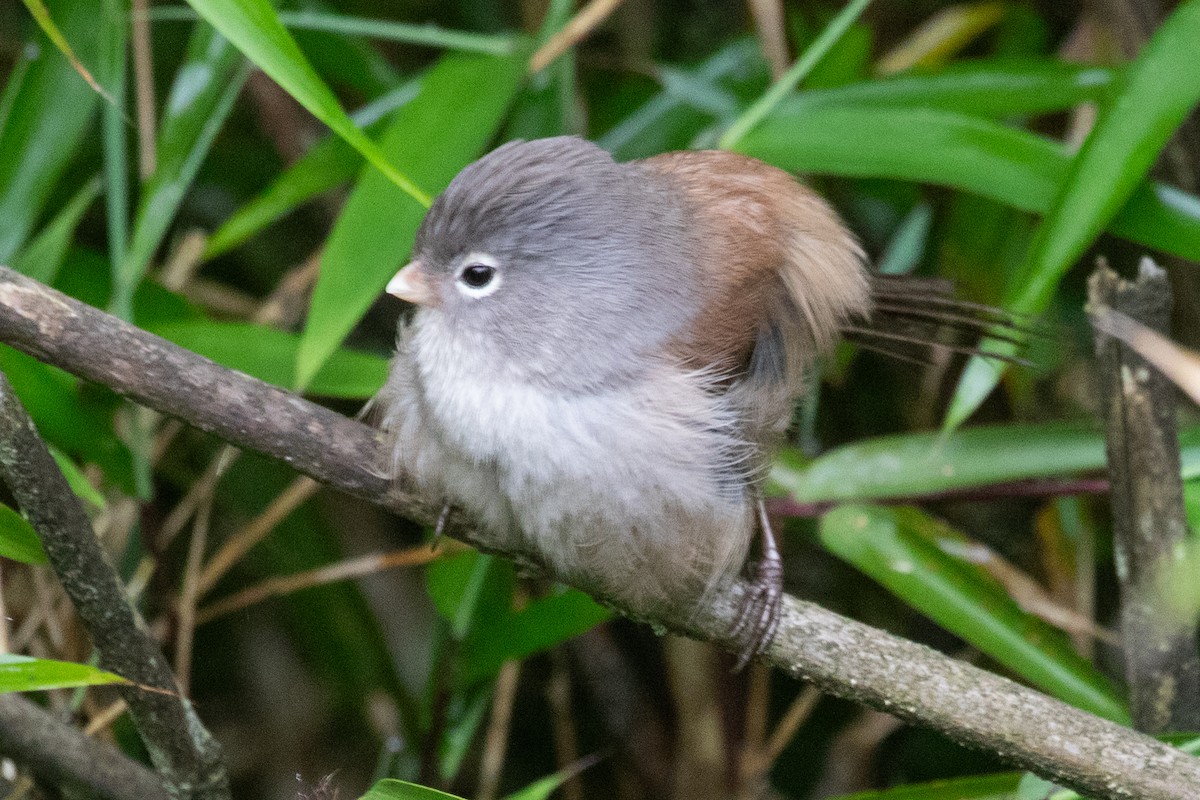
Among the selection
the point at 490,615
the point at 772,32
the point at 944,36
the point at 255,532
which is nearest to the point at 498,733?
the point at 490,615

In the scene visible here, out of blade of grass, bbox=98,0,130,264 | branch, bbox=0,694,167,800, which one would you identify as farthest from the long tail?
branch, bbox=0,694,167,800

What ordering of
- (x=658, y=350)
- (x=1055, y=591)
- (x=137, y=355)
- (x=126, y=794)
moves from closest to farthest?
A: (x=137, y=355) → (x=658, y=350) → (x=126, y=794) → (x=1055, y=591)

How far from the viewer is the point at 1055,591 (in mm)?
2807

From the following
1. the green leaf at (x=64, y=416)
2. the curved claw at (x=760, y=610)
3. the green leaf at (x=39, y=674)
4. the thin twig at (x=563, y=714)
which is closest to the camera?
the green leaf at (x=39, y=674)

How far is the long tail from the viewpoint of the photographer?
213 centimetres

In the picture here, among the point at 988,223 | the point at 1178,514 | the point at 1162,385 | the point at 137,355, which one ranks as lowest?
the point at 137,355

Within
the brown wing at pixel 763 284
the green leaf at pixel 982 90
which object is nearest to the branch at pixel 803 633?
the brown wing at pixel 763 284

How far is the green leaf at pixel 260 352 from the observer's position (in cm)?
223

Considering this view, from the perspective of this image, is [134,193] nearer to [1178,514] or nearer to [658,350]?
[658,350]

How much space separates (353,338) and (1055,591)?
1875 millimetres

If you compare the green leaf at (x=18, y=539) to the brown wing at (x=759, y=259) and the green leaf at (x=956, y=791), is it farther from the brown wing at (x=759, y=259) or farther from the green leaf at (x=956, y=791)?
the green leaf at (x=956, y=791)

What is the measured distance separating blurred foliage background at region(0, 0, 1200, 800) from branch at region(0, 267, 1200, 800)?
11.6 inches

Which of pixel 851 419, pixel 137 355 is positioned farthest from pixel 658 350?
pixel 851 419

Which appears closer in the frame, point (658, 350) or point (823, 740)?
point (658, 350)
